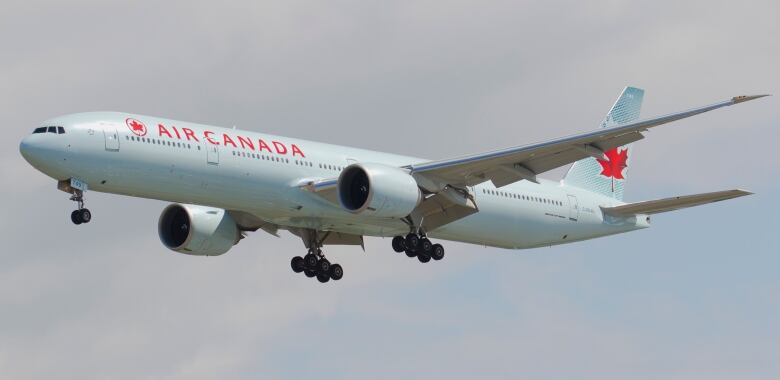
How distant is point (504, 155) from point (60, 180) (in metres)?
13.8

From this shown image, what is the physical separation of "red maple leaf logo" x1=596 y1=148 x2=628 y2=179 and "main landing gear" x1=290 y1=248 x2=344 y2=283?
11.7m

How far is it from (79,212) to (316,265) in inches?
480

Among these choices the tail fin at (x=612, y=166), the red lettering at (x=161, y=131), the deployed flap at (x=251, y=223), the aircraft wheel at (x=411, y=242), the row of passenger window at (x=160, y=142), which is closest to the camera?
the row of passenger window at (x=160, y=142)

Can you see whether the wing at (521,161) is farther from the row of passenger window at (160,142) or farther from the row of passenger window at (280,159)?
the row of passenger window at (160,142)

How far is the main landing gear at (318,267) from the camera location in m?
61.1

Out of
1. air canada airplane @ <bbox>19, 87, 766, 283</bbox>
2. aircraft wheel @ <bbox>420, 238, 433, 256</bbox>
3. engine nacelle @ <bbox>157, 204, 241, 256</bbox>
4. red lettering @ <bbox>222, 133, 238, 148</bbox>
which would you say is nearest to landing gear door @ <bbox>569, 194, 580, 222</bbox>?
air canada airplane @ <bbox>19, 87, 766, 283</bbox>

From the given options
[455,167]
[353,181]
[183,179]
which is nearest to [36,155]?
[183,179]

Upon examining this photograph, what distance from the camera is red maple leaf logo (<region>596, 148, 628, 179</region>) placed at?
66.3 metres

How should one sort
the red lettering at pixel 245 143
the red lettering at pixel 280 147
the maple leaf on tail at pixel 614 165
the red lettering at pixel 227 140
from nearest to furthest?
the red lettering at pixel 227 140 → the red lettering at pixel 245 143 → the red lettering at pixel 280 147 → the maple leaf on tail at pixel 614 165

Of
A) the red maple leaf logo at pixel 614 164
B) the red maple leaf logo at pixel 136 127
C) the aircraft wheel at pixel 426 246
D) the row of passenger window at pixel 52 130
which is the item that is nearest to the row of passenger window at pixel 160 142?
the red maple leaf logo at pixel 136 127

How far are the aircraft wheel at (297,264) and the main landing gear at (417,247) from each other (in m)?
4.90

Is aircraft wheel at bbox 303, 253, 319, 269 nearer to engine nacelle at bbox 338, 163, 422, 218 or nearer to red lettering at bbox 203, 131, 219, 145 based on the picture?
engine nacelle at bbox 338, 163, 422, 218

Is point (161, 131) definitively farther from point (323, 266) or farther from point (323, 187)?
point (323, 266)

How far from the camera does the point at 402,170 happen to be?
5541 cm
